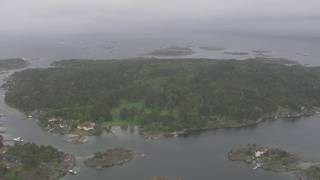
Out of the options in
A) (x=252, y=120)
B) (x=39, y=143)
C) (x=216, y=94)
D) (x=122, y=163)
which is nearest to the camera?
(x=122, y=163)

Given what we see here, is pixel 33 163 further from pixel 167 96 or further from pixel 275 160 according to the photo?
pixel 167 96

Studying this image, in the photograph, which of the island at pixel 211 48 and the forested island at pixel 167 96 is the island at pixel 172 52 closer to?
the island at pixel 211 48

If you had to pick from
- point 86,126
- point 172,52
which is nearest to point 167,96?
point 86,126

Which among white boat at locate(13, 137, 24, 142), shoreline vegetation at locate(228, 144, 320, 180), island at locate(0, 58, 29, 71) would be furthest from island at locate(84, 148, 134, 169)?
island at locate(0, 58, 29, 71)

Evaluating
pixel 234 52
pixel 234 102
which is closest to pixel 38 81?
pixel 234 102

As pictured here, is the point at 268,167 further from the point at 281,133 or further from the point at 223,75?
the point at 223,75
